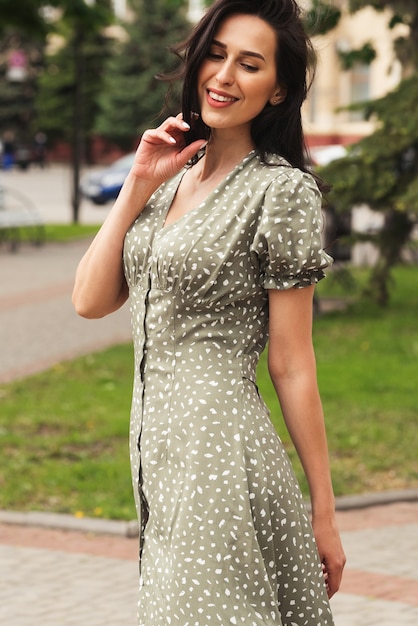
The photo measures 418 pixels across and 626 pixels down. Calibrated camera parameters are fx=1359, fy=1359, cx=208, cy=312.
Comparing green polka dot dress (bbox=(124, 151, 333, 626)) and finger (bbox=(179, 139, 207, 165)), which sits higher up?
finger (bbox=(179, 139, 207, 165))

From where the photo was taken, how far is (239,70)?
2.80 m

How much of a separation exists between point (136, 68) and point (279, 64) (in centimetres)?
5482

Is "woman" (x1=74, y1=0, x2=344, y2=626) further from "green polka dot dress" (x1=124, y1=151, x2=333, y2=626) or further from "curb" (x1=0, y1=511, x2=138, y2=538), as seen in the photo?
"curb" (x1=0, y1=511, x2=138, y2=538)

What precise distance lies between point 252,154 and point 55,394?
7.23 metres

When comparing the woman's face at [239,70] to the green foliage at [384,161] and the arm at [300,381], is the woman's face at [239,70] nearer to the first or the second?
the arm at [300,381]

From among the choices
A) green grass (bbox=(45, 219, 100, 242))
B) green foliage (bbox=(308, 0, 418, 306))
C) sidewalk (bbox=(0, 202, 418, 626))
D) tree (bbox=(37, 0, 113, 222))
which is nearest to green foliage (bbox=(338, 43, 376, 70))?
green foliage (bbox=(308, 0, 418, 306))

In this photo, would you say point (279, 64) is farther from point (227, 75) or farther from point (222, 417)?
point (222, 417)

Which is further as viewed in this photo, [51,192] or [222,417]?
[51,192]

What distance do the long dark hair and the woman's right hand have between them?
0.09 metres

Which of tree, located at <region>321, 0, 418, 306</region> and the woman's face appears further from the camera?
tree, located at <region>321, 0, 418, 306</region>

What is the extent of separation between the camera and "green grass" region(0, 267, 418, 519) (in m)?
7.28

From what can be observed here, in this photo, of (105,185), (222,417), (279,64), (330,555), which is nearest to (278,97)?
(279,64)

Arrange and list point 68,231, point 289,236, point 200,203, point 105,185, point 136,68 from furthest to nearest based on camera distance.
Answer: point 136,68, point 105,185, point 68,231, point 200,203, point 289,236

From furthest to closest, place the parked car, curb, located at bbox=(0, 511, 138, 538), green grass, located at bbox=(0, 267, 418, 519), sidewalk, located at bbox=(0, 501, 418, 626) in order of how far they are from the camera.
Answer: the parked car → green grass, located at bbox=(0, 267, 418, 519) → curb, located at bbox=(0, 511, 138, 538) → sidewalk, located at bbox=(0, 501, 418, 626)
